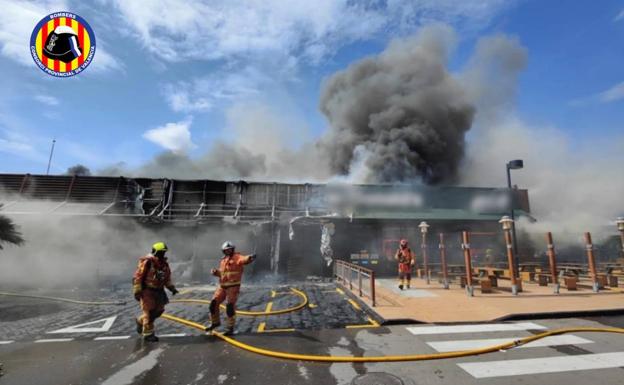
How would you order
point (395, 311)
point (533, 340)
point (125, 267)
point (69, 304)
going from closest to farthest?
point (533, 340) < point (395, 311) < point (69, 304) < point (125, 267)

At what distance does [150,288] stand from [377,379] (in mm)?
4115

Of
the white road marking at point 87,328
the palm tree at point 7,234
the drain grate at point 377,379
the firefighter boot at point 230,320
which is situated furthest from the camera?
the palm tree at point 7,234

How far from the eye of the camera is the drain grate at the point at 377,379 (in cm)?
348

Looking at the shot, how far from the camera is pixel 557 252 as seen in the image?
1772 cm

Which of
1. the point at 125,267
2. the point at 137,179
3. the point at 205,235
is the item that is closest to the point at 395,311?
the point at 205,235

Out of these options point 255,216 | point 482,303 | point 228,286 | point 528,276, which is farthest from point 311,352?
point 255,216

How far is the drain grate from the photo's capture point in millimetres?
3482

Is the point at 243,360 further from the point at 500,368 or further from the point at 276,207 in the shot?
the point at 276,207

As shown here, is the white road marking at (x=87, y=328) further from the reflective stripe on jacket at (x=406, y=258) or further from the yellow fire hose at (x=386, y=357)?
the reflective stripe on jacket at (x=406, y=258)

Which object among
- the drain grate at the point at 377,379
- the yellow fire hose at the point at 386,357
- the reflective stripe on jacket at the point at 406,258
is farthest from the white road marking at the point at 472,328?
the reflective stripe on jacket at the point at 406,258

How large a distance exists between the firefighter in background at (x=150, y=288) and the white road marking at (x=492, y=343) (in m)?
4.62

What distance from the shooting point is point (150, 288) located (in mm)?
5215

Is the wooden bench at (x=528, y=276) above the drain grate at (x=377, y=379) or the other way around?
above

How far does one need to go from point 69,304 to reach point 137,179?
9.93 meters
